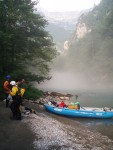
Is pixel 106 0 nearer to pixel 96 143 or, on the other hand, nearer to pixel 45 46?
pixel 45 46

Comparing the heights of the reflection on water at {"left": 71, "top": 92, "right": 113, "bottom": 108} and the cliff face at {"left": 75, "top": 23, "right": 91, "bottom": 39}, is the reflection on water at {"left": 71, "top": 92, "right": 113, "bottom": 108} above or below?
below

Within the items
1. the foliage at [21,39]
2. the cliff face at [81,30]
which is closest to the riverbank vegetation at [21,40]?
the foliage at [21,39]

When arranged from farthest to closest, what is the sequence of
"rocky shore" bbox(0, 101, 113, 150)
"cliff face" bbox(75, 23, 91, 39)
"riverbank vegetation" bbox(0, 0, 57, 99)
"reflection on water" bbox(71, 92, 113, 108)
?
"cliff face" bbox(75, 23, 91, 39) → "reflection on water" bbox(71, 92, 113, 108) → "riverbank vegetation" bbox(0, 0, 57, 99) → "rocky shore" bbox(0, 101, 113, 150)

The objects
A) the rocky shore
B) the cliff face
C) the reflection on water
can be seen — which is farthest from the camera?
the cliff face

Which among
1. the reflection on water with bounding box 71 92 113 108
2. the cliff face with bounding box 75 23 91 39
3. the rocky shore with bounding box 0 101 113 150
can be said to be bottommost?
the rocky shore with bounding box 0 101 113 150

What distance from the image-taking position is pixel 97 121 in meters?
23.1

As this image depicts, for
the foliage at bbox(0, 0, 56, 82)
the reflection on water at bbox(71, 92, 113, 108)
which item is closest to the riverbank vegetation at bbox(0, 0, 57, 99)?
the foliage at bbox(0, 0, 56, 82)

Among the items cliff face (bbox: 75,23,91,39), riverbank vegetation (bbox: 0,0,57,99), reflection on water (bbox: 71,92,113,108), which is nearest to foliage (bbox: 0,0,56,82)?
riverbank vegetation (bbox: 0,0,57,99)

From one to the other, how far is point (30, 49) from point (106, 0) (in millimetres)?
106348

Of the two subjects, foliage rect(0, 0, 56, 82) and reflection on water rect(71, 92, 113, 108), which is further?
reflection on water rect(71, 92, 113, 108)

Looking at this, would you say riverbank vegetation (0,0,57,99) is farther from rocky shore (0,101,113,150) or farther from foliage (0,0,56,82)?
rocky shore (0,101,113,150)

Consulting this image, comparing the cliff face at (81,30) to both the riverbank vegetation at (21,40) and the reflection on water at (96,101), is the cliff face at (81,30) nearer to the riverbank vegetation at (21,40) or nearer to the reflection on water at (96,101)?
the reflection on water at (96,101)

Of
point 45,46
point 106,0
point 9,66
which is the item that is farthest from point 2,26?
point 106,0

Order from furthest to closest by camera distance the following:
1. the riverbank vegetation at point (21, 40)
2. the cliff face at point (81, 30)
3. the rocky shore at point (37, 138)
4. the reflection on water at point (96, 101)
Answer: the cliff face at point (81, 30), the reflection on water at point (96, 101), the riverbank vegetation at point (21, 40), the rocky shore at point (37, 138)
